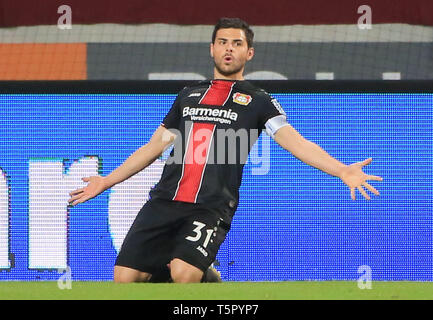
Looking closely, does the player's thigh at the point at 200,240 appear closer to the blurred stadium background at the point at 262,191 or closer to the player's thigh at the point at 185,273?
the player's thigh at the point at 185,273

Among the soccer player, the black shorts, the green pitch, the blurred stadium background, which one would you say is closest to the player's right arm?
the soccer player

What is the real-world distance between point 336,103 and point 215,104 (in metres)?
1.35

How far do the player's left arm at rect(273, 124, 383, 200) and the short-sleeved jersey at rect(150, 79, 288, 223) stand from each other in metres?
0.08

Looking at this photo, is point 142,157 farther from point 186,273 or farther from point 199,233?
point 186,273

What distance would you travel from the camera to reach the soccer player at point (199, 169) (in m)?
4.87

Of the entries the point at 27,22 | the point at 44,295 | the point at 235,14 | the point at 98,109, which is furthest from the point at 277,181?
the point at 27,22

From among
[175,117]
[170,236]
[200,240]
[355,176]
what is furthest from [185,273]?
[355,176]

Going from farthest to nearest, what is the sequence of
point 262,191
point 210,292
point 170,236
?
point 262,191
point 170,236
point 210,292

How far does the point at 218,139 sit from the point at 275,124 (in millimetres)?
284

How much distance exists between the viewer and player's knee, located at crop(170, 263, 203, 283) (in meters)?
4.78

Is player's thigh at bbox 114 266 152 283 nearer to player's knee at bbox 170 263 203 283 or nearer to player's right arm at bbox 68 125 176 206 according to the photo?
player's knee at bbox 170 263 203 283

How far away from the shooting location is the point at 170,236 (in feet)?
16.5

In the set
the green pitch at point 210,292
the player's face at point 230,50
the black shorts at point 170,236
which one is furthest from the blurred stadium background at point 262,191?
the green pitch at point 210,292

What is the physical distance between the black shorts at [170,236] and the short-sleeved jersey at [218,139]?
5cm
